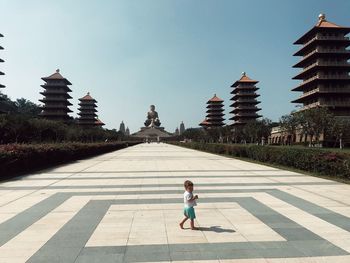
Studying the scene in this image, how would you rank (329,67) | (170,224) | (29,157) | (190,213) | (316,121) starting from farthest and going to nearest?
(329,67) → (316,121) → (29,157) → (170,224) → (190,213)

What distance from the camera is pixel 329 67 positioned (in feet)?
190

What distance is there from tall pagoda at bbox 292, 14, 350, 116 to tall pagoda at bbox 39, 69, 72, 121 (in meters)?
59.9

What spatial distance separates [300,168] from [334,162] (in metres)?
3.42

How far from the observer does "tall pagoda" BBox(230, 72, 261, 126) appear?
92875 mm

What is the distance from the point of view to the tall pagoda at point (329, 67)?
5706 centimetres

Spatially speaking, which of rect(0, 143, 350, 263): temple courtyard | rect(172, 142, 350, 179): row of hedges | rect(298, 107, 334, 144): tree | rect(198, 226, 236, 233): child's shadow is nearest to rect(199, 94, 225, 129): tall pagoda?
rect(298, 107, 334, 144): tree

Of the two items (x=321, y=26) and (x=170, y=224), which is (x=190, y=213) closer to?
(x=170, y=224)

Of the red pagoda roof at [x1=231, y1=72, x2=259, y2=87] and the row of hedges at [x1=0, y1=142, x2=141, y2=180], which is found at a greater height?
the red pagoda roof at [x1=231, y1=72, x2=259, y2=87]

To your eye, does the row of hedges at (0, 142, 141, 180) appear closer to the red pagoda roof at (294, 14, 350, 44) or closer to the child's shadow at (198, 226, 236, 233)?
the child's shadow at (198, 226, 236, 233)

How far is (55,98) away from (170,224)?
3608 inches

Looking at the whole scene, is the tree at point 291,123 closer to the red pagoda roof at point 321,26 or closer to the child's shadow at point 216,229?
the red pagoda roof at point 321,26

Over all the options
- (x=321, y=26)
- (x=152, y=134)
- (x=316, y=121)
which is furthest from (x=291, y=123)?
(x=152, y=134)

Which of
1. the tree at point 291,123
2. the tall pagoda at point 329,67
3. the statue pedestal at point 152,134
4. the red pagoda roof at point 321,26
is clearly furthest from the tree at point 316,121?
the statue pedestal at point 152,134

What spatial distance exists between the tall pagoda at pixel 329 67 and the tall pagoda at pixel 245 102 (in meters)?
31.9
